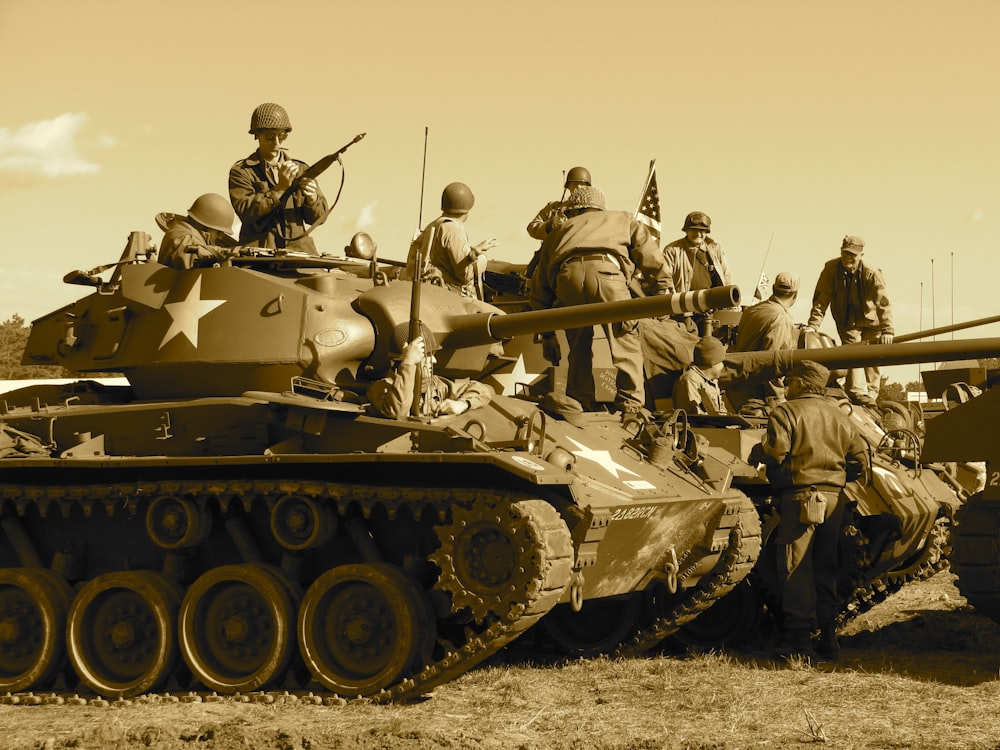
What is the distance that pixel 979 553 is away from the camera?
1166cm

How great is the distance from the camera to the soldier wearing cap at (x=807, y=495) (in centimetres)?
1309

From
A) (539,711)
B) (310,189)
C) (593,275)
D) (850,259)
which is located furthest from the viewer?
(850,259)

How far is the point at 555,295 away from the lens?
14672mm

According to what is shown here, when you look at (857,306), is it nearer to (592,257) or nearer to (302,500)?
(592,257)

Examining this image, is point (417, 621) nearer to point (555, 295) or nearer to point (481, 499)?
point (481, 499)

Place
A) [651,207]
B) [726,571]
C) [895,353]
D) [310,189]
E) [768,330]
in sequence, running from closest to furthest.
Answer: [726,571]
[310,189]
[895,353]
[768,330]
[651,207]

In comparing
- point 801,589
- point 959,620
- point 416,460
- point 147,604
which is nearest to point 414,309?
point 416,460

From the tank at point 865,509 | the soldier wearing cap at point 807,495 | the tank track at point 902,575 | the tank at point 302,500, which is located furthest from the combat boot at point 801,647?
the tank at point 302,500

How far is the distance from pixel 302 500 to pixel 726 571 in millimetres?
3620

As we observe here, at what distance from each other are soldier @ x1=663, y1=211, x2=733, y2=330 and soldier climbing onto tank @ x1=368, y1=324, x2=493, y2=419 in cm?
758

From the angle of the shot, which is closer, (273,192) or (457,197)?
(273,192)

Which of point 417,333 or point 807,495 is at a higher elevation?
point 417,333

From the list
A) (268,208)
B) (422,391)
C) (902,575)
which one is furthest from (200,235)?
(902,575)

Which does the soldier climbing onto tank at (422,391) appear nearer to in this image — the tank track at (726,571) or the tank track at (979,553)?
the tank track at (726,571)
